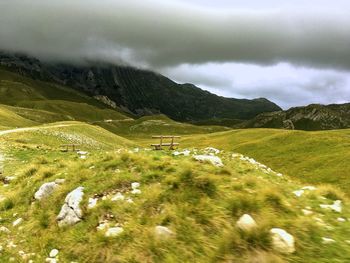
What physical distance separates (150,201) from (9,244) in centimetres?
483

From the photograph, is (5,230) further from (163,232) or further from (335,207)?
(335,207)

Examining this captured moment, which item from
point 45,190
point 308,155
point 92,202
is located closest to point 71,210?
point 92,202

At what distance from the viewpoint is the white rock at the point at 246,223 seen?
10113mm

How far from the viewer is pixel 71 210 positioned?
13.6 m

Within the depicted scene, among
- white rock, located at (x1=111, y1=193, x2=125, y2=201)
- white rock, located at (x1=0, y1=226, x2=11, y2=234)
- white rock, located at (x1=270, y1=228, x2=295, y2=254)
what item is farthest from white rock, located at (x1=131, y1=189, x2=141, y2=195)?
white rock, located at (x1=270, y1=228, x2=295, y2=254)

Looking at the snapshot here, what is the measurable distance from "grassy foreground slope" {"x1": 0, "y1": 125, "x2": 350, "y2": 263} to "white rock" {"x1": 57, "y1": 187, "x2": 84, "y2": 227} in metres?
0.22

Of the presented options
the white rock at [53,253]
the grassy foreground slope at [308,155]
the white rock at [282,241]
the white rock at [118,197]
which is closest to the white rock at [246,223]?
the white rock at [282,241]

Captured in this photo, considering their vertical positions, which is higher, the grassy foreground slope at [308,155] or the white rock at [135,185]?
→ the white rock at [135,185]

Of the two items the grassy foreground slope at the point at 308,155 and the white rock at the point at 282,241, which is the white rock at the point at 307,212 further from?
the grassy foreground slope at the point at 308,155

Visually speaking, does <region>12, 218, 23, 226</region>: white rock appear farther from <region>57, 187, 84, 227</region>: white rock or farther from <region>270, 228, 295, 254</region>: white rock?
<region>270, 228, 295, 254</region>: white rock

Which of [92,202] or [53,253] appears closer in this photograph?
[53,253]

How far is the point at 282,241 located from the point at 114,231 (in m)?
4.79

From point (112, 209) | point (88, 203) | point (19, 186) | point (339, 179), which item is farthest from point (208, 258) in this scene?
point (339, 179)

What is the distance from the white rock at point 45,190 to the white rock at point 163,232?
251 inches
